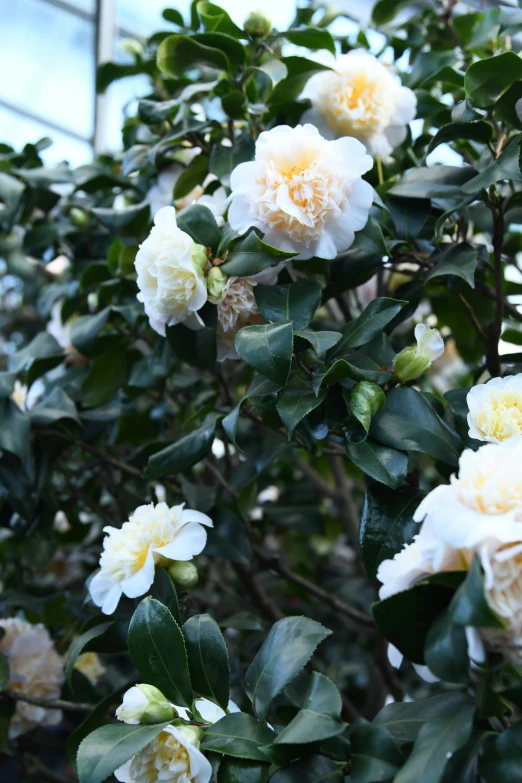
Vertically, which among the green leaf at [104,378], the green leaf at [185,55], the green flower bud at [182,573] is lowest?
the green leaf at [104,378]

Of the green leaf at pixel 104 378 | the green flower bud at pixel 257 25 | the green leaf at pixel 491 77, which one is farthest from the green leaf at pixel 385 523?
the green flower bud at pixel 257 25

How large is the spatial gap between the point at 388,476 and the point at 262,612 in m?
0.68

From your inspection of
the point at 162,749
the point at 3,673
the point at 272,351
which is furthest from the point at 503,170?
the point at 3,673

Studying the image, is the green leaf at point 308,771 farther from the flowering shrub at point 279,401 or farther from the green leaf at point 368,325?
the green leaf at point 368,325

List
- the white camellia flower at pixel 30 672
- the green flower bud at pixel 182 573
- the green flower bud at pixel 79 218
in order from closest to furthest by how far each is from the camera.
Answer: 1. the green flower bud at pixel 182 573
2. the white camellia flower at pixel 30 672
3. the green flower bud at pixel 79 218

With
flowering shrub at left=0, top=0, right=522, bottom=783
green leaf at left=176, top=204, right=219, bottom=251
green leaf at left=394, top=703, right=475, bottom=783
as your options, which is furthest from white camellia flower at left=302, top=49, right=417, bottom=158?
green leaf at left=394, top=703, right=475, bottom=783

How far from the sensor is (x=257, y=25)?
95 centimetres

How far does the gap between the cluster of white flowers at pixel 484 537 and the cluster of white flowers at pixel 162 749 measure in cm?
19

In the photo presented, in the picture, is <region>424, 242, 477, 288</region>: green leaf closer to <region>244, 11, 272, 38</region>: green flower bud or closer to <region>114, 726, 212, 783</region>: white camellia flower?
<region>244, 11, 272, 38</region>: green flower bud

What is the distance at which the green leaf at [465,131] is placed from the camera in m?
0.80

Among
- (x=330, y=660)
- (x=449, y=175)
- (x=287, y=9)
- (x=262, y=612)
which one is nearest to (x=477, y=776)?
(x=449, y=175)

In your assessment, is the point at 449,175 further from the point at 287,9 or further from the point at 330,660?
the point at 287,9

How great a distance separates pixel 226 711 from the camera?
646 millimetres

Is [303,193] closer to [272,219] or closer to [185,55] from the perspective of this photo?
[272,219]
